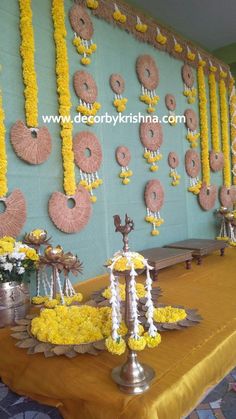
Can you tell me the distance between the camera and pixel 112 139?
8.52ft

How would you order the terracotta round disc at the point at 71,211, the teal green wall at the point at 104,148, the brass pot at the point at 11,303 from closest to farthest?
1. the brass pot at the point at 11,303
2. the teal green wall at the point at 104,148
3. the terracotta round disc at the point at 71,211

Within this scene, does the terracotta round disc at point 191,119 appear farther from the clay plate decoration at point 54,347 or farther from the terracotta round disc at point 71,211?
the clay plate decoration at point 54,347

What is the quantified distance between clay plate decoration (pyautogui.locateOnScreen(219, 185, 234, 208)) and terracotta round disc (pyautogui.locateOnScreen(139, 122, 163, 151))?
1.26m

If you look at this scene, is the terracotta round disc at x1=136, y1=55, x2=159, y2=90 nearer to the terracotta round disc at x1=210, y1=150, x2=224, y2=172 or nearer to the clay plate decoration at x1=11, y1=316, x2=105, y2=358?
the terracotta round disc at x1=210, y1=150, x2=224, y2=172

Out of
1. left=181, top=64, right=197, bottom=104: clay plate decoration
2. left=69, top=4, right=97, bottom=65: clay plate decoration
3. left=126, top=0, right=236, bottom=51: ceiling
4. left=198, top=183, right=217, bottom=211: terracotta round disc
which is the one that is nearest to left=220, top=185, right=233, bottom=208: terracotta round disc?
left=198, top=183, right=217, bottom=211: terracotta round disc

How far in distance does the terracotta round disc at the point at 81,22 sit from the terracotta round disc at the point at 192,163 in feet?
4.94

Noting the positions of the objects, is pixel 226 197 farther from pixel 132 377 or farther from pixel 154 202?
pixel 132 377

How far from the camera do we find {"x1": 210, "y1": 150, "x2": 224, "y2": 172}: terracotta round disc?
12.3 feet

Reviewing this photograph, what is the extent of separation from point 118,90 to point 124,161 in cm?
56

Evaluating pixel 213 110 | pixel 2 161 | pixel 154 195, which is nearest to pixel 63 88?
pixel 2 161

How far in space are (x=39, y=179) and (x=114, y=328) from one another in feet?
4.43

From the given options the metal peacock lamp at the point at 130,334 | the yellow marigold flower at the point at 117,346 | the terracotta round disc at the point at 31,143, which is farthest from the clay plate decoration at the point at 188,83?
the yellow marigold flower at the point at 117,346

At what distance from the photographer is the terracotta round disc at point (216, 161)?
3740 mm

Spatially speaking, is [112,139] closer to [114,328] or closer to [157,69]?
[157,69]
